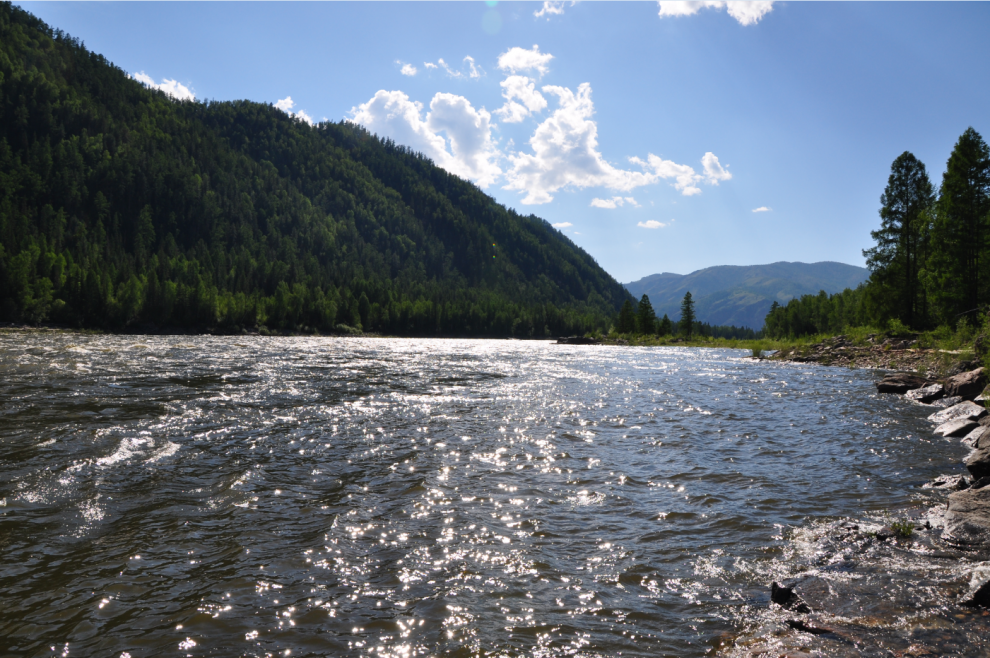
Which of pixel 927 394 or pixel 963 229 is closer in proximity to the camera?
pixel 927 394

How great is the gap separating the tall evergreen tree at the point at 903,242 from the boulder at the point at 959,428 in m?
43.9

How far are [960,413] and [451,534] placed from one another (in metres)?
21.9

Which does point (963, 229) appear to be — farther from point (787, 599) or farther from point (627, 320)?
point (627, 320)

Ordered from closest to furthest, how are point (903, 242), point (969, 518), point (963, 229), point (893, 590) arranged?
1. point (893, 590)
2. point (969, 518)
3. point (963, 229)
4. point (903, 242)

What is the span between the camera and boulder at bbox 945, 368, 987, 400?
22.0 meters

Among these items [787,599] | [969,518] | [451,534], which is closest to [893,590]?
[787,599]

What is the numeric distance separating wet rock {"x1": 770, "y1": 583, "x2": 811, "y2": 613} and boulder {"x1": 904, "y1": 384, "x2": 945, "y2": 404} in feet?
83.5

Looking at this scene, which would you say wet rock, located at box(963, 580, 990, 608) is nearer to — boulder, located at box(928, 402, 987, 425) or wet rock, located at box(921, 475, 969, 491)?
wet rock, located at box(921, 475, 969, 491)

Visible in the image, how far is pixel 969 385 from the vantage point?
22406 millimetres

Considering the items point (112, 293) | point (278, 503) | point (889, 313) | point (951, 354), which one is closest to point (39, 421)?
point (278, 503)

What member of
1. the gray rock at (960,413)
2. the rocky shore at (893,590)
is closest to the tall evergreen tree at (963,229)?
the gray rock at (960,413)

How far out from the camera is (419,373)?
3778cm

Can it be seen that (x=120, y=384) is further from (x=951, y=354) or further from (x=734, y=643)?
(x=951, y=354)

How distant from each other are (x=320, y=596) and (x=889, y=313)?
68.0 meters
